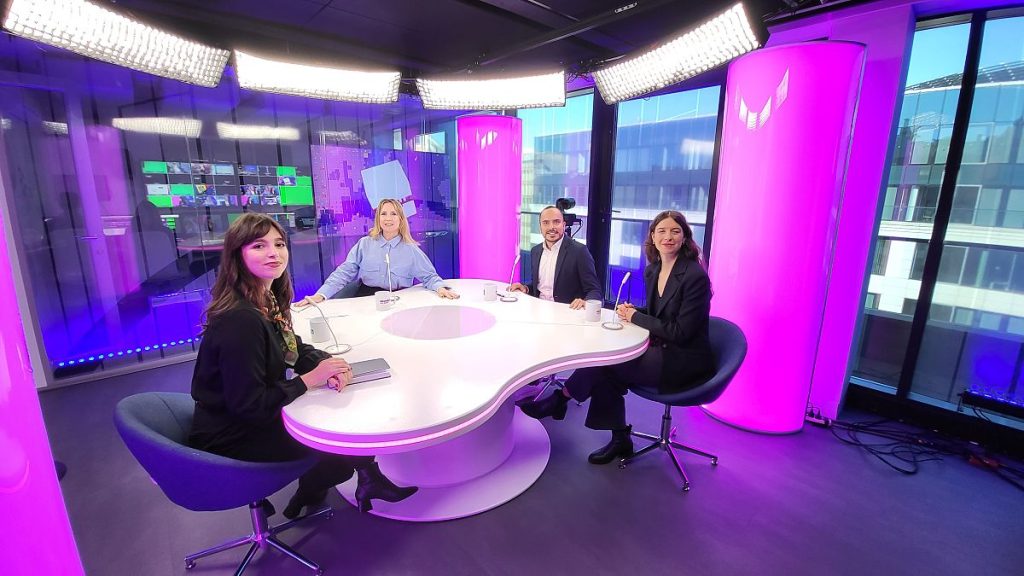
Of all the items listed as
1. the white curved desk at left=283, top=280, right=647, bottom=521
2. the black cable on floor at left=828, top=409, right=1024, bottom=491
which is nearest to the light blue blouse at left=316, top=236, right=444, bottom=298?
the white curved desk at left=283, top=280, right=647, bottom=521

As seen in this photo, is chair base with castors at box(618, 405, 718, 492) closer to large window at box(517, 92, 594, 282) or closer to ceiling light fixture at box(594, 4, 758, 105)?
ceiling light fixture at box(594, 4, 758, 105)

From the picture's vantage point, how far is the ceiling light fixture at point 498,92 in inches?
109

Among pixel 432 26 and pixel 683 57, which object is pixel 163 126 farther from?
pixel 683 57

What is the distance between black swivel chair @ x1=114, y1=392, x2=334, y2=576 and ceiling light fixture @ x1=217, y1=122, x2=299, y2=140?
323 cm

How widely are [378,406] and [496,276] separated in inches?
136

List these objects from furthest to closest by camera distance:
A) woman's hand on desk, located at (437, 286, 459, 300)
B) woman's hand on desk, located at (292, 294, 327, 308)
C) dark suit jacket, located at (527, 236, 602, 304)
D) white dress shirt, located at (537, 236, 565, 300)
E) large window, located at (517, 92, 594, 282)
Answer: large window, located at (517, 92, 594, 282) < white dress shirt, located at (537, 236, 565, 300) < dark suit jacket, located at (527, 236, 602, 304) < woman's hand on desk, located at (437, 286, 459, 300) < woman's hand on desk, located at (292, 294, 327, 308)

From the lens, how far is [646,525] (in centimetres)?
215

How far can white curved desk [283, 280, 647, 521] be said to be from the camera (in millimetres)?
1426

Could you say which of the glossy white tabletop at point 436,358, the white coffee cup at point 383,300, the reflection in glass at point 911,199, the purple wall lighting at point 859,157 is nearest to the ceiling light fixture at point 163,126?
the glossy white tabletop at point 436,358

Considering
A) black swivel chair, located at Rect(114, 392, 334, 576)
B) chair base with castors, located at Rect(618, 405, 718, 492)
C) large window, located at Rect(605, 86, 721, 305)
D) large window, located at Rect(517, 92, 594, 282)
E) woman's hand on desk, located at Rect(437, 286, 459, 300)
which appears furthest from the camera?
large window, located at Rect(517, 92, 594, 282)

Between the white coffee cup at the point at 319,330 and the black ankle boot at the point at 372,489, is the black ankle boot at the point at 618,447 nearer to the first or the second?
the black ankle boot at the point at 372,489

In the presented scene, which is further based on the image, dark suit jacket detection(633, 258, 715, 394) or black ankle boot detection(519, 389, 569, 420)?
black ankle boot detection(519, 389, 569, 420)

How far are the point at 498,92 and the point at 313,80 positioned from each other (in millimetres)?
1077

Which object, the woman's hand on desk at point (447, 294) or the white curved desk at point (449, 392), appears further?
the woman's hand on desk at point (447, 294)
